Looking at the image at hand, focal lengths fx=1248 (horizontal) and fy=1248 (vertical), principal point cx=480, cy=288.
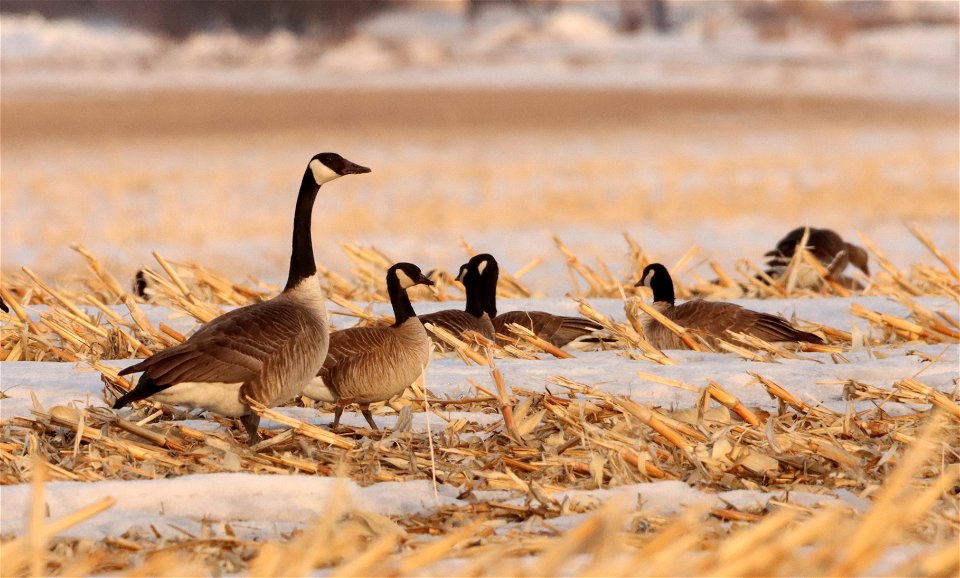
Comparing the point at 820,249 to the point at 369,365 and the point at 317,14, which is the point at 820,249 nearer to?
the point at 369,365

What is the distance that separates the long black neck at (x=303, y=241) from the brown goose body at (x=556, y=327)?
1.76 m

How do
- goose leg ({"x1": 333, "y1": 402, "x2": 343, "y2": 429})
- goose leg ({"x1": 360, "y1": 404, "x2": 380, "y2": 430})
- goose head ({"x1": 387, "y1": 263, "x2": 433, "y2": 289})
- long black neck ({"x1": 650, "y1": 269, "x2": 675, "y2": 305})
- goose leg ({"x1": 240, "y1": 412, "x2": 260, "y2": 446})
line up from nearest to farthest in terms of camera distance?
goose leg ({"x1": 240, "y1": 412, "x2": 260, "y2": 446})
goose leg ({"x1": 333, "y1": 402, "x2": 343, "y2": 429})
goose leg ({"x1": 360, "y1": 404, "x2": 380, "y2": 430})
goose head ({"x1": 387, "y1": 263, "x2": 433, "y2": 289})
long black neck ({"x1": 650, "y1": 269, "x2": 675, "y2": 305})

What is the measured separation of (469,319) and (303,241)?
1.68 meters

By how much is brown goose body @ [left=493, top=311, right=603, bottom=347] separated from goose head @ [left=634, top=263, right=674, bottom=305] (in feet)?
2.58

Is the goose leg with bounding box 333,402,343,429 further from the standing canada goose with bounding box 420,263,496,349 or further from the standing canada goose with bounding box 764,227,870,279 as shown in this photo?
the standing canada goose with bounding box 764,227,870,279

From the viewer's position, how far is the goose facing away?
24.2 feet

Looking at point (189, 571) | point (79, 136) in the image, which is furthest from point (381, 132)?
point (189, 571)

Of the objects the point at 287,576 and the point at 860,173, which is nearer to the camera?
the point at 287,576

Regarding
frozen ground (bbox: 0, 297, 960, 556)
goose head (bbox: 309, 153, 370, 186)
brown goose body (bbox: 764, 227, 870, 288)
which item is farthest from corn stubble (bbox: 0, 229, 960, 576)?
brown goose body (bbox: 764, 227, 870, 288)

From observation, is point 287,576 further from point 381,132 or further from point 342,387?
point 381,132

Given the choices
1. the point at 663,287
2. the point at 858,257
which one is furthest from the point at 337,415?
the point at 858,257

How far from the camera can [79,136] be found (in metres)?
30.7

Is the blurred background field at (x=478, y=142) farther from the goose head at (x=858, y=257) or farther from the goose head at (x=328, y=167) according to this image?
the goose head at (x=328, y=167)

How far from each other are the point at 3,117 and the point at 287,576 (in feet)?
112
